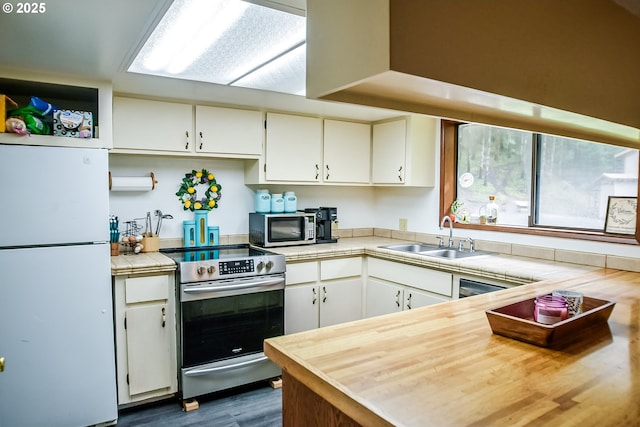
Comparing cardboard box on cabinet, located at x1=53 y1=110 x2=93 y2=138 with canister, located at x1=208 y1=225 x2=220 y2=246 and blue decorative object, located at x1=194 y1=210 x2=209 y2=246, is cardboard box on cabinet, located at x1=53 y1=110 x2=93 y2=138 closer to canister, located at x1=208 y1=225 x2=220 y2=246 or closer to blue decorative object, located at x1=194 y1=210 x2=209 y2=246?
blue decorative object, located at x1=194 y1=210 x2=209 y2=246

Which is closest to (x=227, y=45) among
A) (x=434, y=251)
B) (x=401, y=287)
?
(x=401, y=287)

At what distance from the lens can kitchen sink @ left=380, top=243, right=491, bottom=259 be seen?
315 centimetres

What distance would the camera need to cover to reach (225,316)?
2.67 metres

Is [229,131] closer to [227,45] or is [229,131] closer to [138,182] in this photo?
[138,182]

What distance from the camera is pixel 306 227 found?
342cm

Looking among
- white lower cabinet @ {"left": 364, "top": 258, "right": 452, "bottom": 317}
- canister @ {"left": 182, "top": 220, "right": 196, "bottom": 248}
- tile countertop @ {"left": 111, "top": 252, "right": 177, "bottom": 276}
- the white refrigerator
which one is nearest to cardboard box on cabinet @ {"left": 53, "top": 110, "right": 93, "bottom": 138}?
the white refrigerator

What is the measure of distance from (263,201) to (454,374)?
8.18ft

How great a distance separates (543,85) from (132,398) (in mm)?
2652

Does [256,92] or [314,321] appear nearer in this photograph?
[256,92]

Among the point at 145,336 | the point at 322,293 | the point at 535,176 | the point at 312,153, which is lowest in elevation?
the point at 145,336

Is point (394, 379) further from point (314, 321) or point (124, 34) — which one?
point (314, 321)

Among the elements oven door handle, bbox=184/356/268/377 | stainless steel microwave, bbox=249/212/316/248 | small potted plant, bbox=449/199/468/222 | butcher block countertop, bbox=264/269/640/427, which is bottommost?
oven door handle, bbox=184/356/268/377

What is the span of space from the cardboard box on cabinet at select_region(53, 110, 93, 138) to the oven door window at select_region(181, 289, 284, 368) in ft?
3.62

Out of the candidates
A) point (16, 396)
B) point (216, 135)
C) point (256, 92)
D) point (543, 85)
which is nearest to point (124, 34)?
point (256, 92)
